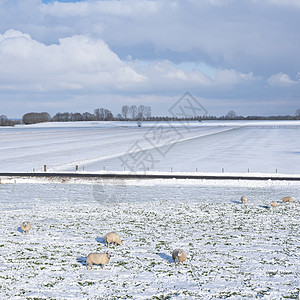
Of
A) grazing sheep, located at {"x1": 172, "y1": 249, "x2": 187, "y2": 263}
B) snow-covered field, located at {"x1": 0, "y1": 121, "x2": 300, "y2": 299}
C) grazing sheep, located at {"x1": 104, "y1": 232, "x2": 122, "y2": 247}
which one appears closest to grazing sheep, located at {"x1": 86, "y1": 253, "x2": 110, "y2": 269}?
snow-covered field, located at {"x1": 0, "y1": 121, "x2": 300, "y2": 299}

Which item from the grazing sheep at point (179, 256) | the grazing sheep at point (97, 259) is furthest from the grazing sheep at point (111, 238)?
the grazing sheep at point (179, 256)

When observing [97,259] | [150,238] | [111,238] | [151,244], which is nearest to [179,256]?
[151,244]

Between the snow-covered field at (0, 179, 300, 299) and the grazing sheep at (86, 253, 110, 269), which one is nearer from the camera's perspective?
the snow-covered field at (0, 179, 300, 299)

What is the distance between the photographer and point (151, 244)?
53.0 feet

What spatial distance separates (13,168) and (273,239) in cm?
2945

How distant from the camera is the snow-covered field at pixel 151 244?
11859 millimetres

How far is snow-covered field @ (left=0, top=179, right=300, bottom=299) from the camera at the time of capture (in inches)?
467

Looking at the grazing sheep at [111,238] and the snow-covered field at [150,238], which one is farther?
the grazing sheep at [111,238]

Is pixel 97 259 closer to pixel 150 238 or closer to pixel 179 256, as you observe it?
pixel 179 256

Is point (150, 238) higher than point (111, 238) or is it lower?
lower

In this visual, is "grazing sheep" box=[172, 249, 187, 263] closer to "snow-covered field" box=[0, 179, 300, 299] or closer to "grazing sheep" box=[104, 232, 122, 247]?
"snow-covered field" box=[0, 179, 300, 299]

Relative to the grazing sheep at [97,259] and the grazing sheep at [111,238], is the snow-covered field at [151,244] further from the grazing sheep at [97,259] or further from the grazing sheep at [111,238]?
the grazing sheep at [111,238]

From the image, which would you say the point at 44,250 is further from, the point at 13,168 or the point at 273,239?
the point at 13,168

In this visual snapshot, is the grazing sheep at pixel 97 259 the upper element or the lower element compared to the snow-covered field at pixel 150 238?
upper
